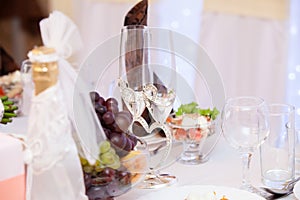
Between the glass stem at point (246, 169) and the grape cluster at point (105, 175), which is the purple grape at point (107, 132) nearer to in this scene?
the grape cluster at point (105, 175)

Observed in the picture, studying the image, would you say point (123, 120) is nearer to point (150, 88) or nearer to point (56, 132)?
point (150, 88)

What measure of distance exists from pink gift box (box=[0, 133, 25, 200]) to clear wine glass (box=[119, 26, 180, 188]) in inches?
12.4

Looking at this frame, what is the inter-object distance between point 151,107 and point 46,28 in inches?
15.7

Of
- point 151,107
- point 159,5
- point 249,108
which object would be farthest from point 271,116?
point 159,5

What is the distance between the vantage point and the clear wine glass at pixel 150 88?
45.0 inches

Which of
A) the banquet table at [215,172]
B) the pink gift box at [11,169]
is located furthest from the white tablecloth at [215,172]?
the pink gift box at [11,169]

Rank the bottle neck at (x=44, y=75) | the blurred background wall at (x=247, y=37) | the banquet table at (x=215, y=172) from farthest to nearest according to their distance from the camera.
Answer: the blurred background wall at (x=247, y=37) < the banquet table at (x=215, y=172) < the bottle neck at (x=44, y=75)

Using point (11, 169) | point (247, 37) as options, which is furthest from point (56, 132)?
point (247, 37)

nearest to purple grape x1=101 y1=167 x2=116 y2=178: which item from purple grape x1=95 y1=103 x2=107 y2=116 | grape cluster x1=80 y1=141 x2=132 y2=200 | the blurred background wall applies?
grape cluster x1=80 y1=141 x2=132 y2=200

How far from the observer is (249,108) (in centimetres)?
109

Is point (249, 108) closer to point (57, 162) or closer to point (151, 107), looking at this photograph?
point (151, 107)

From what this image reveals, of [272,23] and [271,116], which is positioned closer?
[271,116]

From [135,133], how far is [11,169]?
0.37m

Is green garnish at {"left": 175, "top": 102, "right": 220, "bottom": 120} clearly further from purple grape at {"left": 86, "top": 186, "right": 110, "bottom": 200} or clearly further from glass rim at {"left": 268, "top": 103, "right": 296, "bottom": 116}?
purple grape at {"left": 86, "top": 186, "right": 110, "bottom": 200}
